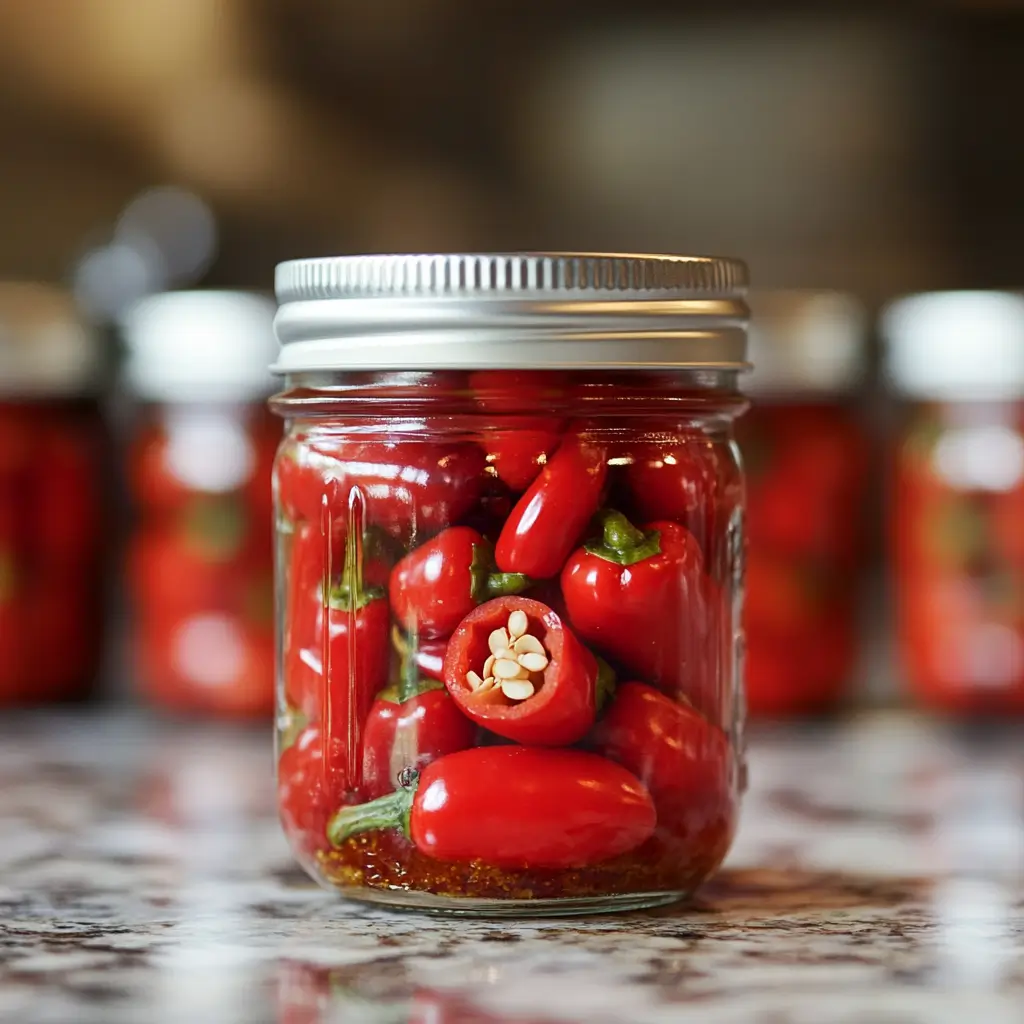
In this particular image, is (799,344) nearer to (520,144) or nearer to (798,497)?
(798,497)

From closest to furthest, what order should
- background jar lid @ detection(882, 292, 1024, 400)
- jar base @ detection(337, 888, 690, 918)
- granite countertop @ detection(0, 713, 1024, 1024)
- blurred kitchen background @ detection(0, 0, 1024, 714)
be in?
granite countertop @ detection(0, 713, 1024, 1024)
jar base @ detection(337, 888, 690, 918)
background jar lid @ detection(882, 292, 1024, 400)
blurred kitchen background @ detection(0, 0, 1024, 714)

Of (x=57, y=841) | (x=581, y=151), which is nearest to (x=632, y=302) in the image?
(x=57, y=841)

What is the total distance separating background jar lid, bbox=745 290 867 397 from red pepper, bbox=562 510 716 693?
0.63 meters

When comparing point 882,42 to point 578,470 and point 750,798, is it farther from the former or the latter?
point 578,470

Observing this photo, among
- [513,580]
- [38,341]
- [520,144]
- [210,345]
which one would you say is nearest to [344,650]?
[513,580]

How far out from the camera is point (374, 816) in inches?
31.8

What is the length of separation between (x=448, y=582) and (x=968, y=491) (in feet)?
2.60

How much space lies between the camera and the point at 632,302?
0.81 m

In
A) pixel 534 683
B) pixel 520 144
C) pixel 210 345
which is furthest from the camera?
pixel 520 144

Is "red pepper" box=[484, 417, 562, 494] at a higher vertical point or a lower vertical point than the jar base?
higher

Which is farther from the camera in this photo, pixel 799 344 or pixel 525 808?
pixel 799 344

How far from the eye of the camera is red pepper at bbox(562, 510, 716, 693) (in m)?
0.78

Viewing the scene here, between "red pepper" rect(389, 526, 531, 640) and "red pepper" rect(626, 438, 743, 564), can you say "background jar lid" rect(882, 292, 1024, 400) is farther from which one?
"red pepper" rect(389, 526, 531, 640)

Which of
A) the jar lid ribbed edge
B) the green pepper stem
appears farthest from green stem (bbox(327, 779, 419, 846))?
the jar lid ribbed edge
